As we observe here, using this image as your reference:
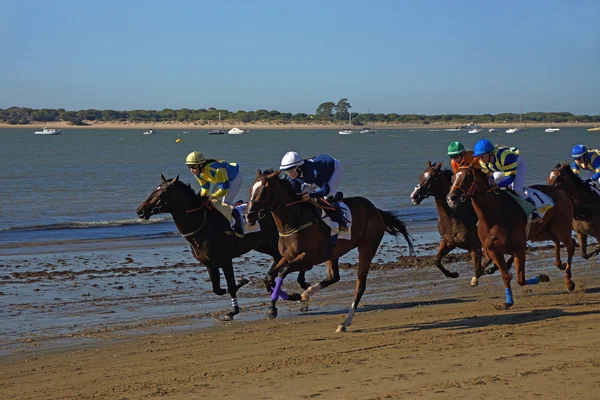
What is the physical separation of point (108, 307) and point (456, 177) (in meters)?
5.80

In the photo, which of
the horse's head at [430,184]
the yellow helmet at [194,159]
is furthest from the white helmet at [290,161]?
the horse's head at [430,184]

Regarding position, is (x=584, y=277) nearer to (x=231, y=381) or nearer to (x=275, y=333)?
(x=275, y=333)

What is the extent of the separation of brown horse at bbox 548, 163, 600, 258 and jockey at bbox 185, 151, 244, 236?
21.1ft

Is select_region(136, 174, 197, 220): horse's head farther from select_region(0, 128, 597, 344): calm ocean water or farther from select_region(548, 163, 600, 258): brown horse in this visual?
select_region(548, 163, 600, 258): brown horse

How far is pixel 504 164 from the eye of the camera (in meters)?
13.5

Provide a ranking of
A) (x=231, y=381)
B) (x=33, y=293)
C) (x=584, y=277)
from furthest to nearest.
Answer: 1. (x=584, y=277)
2. (x=33, y=293)
3. (x=231, y=381)

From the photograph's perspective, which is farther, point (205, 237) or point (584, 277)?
point (584, 277)

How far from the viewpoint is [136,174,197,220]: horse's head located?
13.2 metres

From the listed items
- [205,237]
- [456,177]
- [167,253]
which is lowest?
[167,253]

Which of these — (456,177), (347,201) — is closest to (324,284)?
(347,201)

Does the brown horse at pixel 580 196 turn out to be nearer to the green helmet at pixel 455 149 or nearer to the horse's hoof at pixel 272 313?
the green helmet at pixel 455 149

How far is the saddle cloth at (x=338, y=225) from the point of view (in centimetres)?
1243

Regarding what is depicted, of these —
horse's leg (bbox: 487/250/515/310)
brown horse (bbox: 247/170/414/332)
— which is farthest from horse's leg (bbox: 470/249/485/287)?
brown horse (bbox: 247/170/414/332)

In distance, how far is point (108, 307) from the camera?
14016mm
